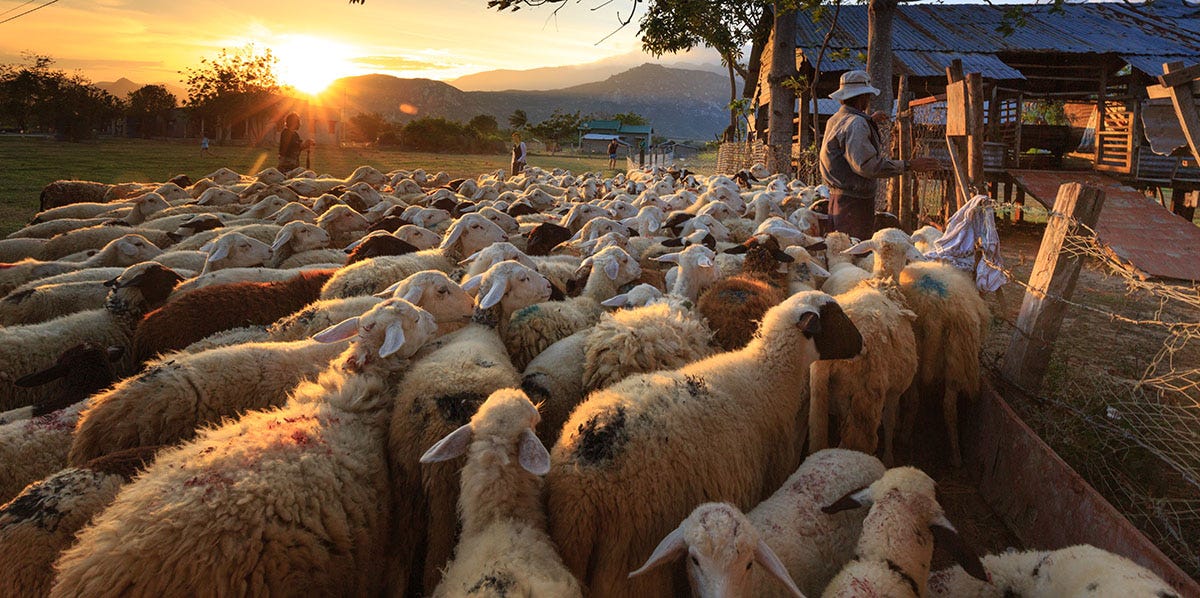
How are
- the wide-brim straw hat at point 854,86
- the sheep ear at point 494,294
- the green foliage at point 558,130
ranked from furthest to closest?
the green foliage at point 558,130, the wide-brim straw hat at point 854,86, the sheep ear at point 494,294

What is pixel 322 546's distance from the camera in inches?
89.2

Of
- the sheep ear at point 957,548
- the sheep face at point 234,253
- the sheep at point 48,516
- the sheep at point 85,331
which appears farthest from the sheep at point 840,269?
the sheep face at point 234,253

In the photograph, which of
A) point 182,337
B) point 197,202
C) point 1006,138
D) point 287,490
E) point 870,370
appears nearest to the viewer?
point 287,490

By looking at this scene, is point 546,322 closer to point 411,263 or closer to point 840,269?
point 411,263

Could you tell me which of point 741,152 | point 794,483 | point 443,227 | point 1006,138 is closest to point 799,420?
point 794,483

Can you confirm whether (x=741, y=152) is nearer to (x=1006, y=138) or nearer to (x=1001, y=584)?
(x=1006, y=138)

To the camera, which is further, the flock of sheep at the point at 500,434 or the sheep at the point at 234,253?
the sheep at the point at 234,253

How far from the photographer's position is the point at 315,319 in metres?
4.23

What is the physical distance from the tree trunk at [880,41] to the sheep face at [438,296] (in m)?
8.88

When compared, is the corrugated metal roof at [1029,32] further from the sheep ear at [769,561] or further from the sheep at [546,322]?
the sheep ear at [769,561]

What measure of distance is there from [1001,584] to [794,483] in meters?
0.88

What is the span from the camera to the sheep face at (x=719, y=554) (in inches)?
81.3

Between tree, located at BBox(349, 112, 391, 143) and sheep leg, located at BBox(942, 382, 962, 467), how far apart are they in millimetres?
66069

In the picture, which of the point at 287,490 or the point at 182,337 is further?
the point at 182,337
